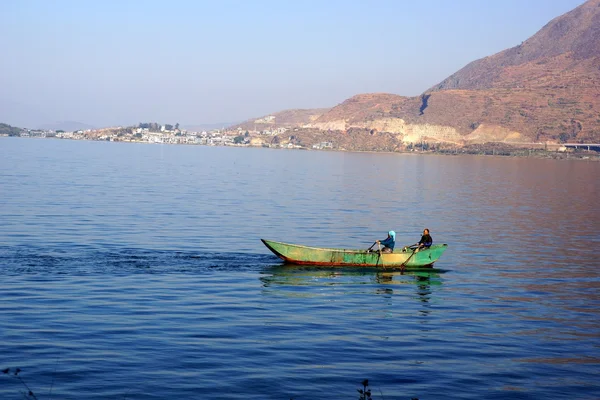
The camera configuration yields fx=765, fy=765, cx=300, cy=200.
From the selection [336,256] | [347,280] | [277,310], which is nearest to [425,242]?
[336,256]

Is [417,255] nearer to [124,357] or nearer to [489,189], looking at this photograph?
[124,357]

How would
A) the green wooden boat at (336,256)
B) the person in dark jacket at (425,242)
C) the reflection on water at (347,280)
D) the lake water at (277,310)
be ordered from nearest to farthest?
1. the lake water at (277,310)
2. the reflection on water at (347,280)
3. the green wooden boat at (336,256)
4. the person in dark jacket at (425,242)

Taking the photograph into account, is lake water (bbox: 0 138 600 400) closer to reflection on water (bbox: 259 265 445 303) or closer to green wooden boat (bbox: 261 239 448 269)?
reflection on water (bbox: 259 265 445 303)

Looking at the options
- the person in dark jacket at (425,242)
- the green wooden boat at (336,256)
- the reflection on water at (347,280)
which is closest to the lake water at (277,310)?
the reflection on water at (347,280)

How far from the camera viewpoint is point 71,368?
62.3 ft

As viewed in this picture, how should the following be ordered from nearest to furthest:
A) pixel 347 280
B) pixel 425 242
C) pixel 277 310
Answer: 1. pixel 277 310
2. pixel 347 280
3. pixel 425 242

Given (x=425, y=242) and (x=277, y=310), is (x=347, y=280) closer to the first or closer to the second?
(x=425, y=242)

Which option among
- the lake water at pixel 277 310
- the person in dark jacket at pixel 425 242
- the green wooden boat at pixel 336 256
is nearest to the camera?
the lake water at pixel 277 310

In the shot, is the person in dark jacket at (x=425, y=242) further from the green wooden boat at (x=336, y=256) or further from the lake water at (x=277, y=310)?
the lake water at (x=277, y=310)

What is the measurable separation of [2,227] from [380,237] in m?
22.6

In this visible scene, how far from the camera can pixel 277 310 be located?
26469 millimetres

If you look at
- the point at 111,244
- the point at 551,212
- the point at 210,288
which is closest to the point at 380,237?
the point at 111,244

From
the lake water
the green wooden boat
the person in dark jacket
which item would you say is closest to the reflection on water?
the lake water

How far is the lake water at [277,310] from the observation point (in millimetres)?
19016
